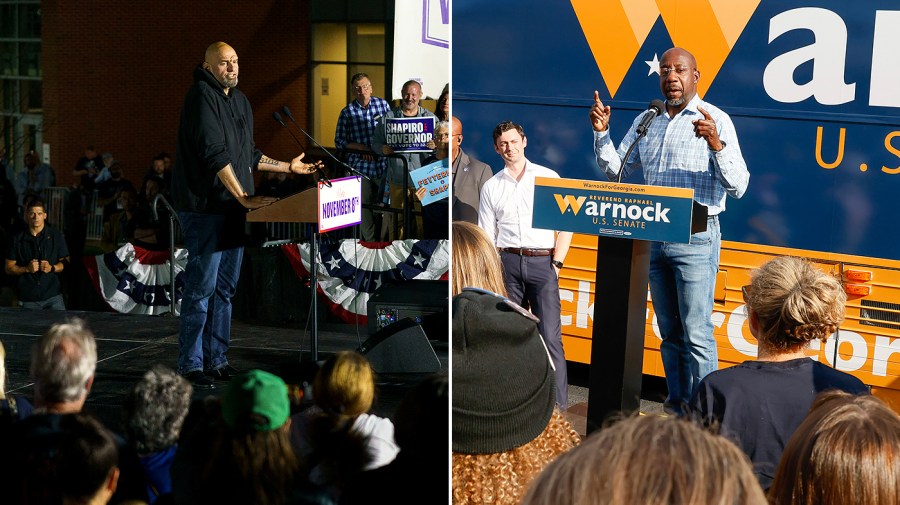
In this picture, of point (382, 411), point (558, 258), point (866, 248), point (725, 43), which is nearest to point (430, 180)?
point (382, 411)

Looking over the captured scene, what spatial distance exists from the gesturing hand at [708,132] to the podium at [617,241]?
0.39 m

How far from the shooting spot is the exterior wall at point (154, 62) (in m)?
2.51

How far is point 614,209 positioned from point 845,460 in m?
1.55

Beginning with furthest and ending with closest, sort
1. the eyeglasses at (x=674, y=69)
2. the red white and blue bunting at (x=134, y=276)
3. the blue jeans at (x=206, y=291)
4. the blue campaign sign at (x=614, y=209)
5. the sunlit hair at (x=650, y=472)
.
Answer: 1. the red white and blue bunting at (x=134, y=276)
2. the eyeglasses at (x=674, y=69)
3. the blue campaign sign at (x=614, y=209)
4. the blue jeans at (x=206, y=291)
5. the sunlit hair at (x=650, y=472)

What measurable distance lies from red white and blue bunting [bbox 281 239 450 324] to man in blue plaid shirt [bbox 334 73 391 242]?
0.63ft

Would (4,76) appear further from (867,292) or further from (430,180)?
(867,292)

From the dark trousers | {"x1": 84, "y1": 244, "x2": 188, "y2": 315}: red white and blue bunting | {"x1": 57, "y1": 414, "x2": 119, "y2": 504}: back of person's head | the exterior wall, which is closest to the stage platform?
{"x1": 57, "y1": 414, "x2": 119, "y2": 504}: back of person's head

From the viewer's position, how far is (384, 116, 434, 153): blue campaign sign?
249 centimetres

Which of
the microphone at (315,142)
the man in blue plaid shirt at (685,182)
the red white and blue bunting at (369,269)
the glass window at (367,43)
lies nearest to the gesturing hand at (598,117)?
the man in blue plaid shirt at (685,182)

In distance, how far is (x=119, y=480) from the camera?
1.93 m

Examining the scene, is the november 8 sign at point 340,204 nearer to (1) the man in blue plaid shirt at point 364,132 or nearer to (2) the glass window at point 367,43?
(1) the man in blue plaid shirt at point 364,132

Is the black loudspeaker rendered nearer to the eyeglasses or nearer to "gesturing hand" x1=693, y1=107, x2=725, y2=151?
"gesturing hand" x1=693, y1=107, x2=725, y2=151

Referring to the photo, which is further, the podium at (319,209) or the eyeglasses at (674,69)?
the eyeglasses at (674,69)

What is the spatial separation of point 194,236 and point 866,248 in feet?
9.57
